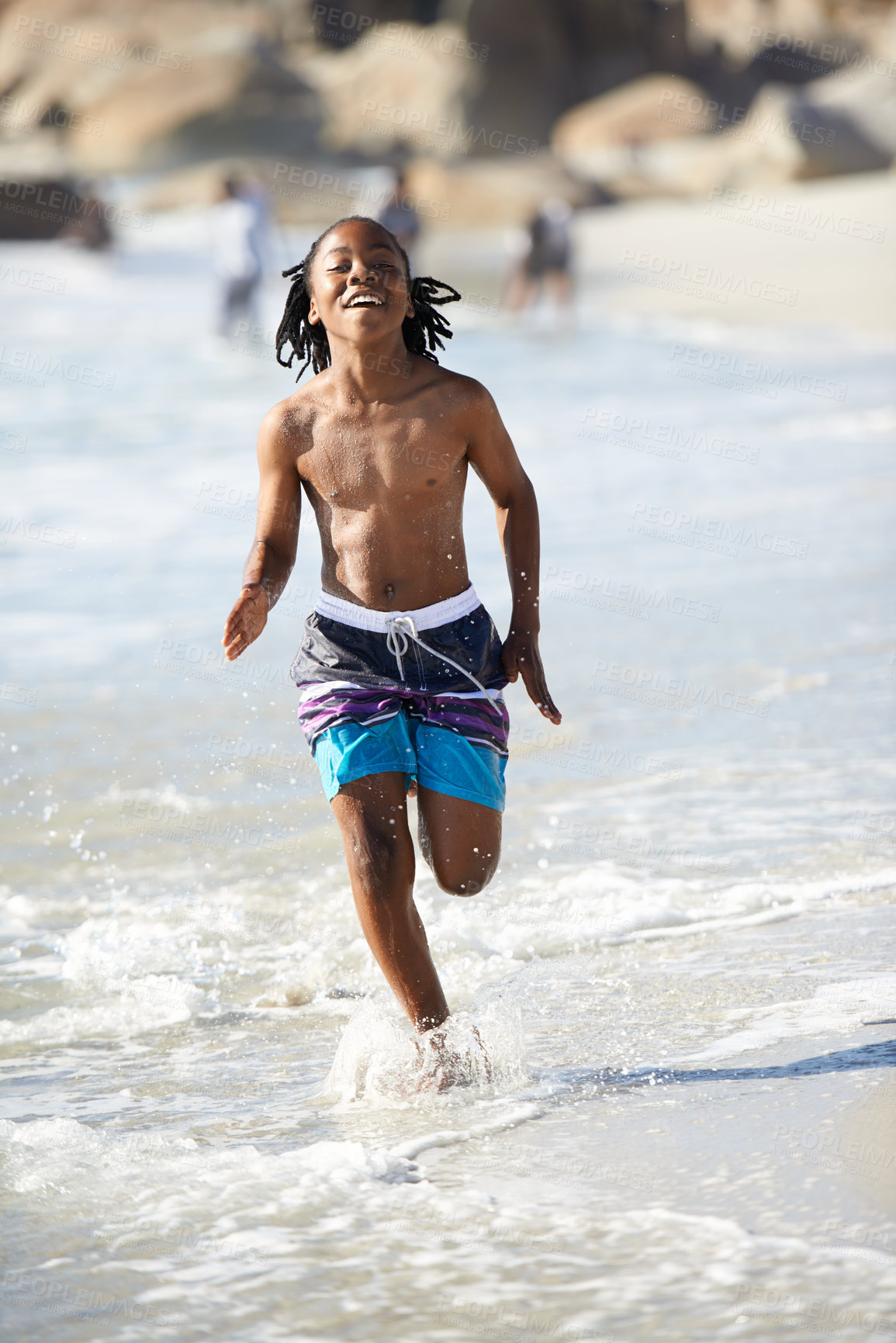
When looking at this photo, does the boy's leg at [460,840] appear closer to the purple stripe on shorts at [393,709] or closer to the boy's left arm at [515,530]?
the purple stripe on shorts at [393,709]

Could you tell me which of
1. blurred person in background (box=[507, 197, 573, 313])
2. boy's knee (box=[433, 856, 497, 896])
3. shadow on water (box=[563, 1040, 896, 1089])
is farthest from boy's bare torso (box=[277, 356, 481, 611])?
blurred person in background (box=[507, 197, 573, 313])

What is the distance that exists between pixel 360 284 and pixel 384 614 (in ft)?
2.30

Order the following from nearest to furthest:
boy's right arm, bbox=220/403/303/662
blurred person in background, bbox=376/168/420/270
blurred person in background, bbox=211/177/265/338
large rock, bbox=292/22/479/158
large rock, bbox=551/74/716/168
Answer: boy's right arm, bbox=220/403/303/662 → blurred person in background, bbox=376/168/420/270 → blurred person in background, bbox=211/177/265/338 → large rock, bbox=551/74/716/168 → large rock, bbox=292/22/479/158

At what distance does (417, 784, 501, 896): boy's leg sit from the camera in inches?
134

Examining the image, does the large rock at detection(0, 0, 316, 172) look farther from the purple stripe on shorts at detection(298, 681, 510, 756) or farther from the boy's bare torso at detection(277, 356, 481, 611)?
the purple stripe on shorts at detection(298, 681, 510, 756)

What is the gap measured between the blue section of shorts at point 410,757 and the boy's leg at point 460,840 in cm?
2

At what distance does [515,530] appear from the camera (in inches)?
141

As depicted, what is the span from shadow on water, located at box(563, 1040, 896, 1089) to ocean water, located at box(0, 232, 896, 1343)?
1 centimetres

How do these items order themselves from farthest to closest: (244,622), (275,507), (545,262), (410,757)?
(545,262) → (275,507) → (410,757) → (244,622)

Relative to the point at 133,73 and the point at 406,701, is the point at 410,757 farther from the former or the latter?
the point at 133,73

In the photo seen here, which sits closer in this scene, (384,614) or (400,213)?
(384,614)

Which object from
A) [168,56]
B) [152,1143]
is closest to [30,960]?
[152,1143]

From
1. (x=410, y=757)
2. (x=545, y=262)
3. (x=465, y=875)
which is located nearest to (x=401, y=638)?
(x=410, y=757)

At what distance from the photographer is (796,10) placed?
231ft
